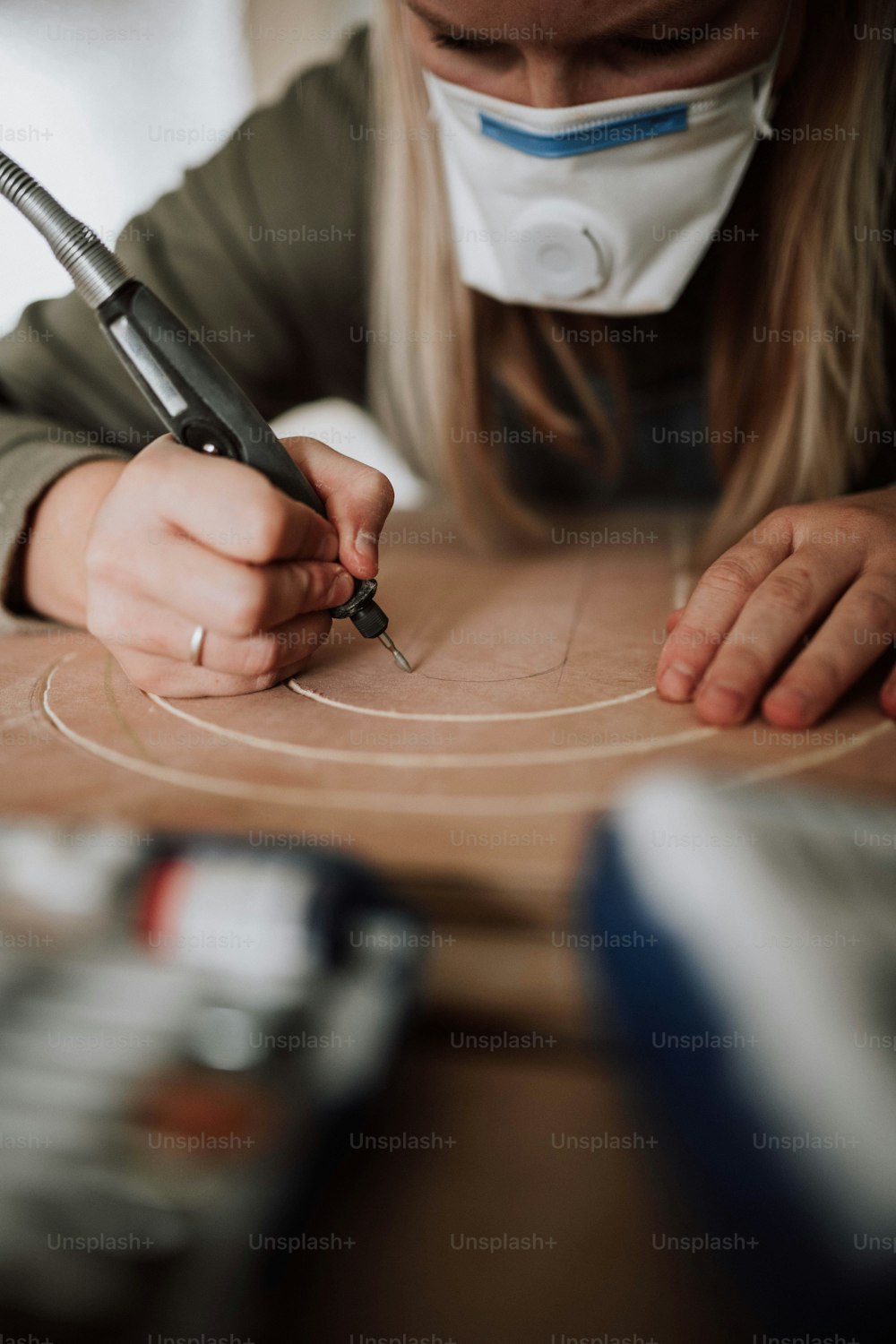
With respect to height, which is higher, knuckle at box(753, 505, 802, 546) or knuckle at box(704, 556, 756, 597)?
knuckle at box(704, 556, 756, 597)

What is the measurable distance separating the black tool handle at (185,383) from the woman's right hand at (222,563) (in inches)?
0.8

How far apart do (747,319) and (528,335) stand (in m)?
0.26

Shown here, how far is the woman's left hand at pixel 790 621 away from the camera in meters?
0.65

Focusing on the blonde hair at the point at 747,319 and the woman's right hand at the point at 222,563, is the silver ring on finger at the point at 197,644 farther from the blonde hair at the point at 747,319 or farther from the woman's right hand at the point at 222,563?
the blonde hair at the point at 747,319

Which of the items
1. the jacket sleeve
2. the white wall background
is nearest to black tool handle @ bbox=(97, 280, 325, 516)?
the jacket sleeve

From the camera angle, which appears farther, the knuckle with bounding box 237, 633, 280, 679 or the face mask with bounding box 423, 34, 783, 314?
the face mask with bounding box 423, 34, 783, 314

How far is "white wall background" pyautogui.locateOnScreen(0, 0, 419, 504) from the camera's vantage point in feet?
5.43

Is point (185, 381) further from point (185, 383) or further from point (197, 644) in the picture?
point (197, 644)

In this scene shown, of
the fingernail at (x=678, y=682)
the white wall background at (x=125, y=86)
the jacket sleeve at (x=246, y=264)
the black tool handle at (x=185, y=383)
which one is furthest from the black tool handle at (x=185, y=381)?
the white wall background at (x=125, y=86)

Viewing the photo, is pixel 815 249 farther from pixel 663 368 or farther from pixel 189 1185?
pixel 189 1185

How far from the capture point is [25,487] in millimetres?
875

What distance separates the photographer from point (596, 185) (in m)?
0.87

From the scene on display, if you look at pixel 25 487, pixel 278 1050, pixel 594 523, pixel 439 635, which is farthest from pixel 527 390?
pixel 278 1050

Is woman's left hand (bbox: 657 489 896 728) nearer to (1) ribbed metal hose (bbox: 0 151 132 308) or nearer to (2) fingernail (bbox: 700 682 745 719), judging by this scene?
(2) fingernail (bbox: 700 682 745 719)
